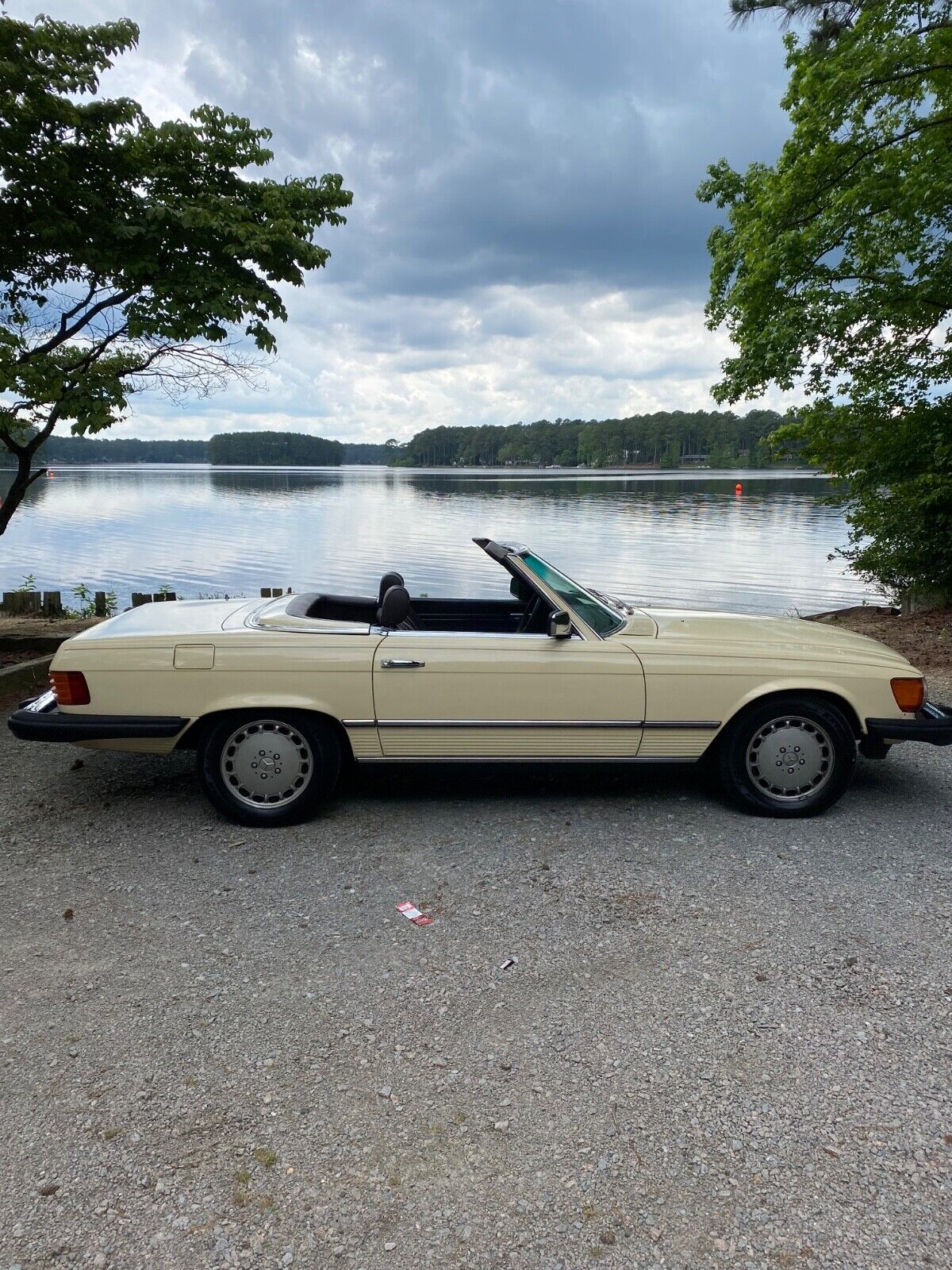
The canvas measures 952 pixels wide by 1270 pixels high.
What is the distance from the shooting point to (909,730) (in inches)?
168

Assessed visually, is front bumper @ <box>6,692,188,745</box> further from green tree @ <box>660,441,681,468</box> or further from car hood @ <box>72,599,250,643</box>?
green tree @ <box>660,441,681,468</box>

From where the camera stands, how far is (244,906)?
3432mm

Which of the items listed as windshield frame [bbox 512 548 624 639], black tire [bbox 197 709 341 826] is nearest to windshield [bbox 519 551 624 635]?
windshield frame [bbox 512 548 624 639]

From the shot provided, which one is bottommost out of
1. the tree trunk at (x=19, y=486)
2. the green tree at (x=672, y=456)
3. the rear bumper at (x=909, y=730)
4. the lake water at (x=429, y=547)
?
the lake water at (x=429, y=547)

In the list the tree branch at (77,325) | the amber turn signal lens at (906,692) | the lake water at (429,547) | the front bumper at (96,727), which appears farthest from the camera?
the lake water at (429,547)

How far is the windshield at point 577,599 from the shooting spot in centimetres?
443

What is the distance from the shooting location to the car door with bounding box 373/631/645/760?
4.20 meters

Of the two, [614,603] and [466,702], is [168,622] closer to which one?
[466,702]

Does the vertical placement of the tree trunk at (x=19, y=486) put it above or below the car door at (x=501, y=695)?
above

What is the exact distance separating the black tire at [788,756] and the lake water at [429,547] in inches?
316

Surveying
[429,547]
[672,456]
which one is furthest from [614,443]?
[429,547]

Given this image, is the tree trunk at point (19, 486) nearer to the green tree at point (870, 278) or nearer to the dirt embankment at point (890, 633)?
the dirt embankment at point (890, 633)

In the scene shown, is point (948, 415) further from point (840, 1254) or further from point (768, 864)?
point (840, 1254)

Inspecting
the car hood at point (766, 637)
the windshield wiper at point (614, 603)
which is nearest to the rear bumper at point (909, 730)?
the car hood at point (766, 637)
